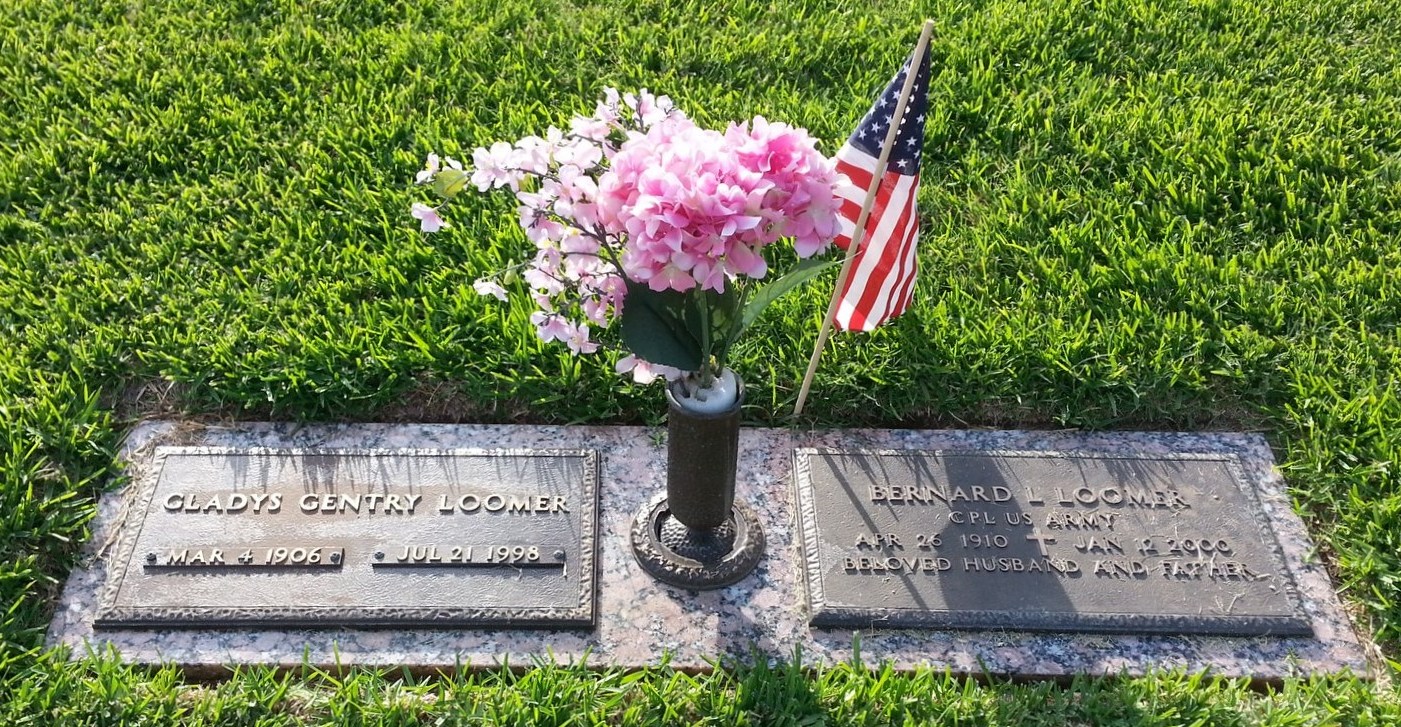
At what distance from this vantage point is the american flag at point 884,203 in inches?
94.6

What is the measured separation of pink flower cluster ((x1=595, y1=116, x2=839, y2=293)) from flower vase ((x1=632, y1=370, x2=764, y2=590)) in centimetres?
51

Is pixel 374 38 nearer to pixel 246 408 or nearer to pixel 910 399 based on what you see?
pixel 246 408

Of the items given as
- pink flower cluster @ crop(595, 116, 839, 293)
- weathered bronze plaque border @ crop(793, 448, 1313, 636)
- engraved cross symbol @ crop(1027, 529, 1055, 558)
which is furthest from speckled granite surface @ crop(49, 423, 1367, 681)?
pink flower cluster @ crop(595, 116, 839, 293)

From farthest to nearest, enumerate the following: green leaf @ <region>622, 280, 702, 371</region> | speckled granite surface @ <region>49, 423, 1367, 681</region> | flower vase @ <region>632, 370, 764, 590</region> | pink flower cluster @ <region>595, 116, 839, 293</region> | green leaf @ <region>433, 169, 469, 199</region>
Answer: speckled granite surface @ <region>49, 423, 1367, 681</region>, flower vase @ <region>632, 370, 764, 590</region>, green leaf @ <region>622, 280, 702, 371</region>, green leaf @ <region>433, 169, 469, 199</region>, pink flower cluster @ <region>595, 116, 839, 293</region>

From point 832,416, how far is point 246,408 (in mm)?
1649

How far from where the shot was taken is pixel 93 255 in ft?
10.8

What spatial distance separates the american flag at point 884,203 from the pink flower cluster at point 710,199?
25.3 inches

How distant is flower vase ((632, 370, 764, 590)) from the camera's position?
2232mm

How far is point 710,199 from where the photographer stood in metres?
1.61

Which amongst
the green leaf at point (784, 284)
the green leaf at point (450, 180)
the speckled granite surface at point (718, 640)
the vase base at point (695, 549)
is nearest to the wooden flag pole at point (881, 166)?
the green leaf at point (784, 284)

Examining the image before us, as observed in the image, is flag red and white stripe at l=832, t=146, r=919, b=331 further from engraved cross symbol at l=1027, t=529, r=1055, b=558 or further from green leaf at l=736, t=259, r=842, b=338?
engraved cross symbol at l=1027, t=529, r=1055, b=558

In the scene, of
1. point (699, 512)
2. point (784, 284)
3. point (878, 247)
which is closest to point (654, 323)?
point (784, 284)

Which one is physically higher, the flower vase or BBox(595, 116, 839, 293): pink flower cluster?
BBox(595, 116, 839, 293): pink flower cluster

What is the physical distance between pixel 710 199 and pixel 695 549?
1194mm
